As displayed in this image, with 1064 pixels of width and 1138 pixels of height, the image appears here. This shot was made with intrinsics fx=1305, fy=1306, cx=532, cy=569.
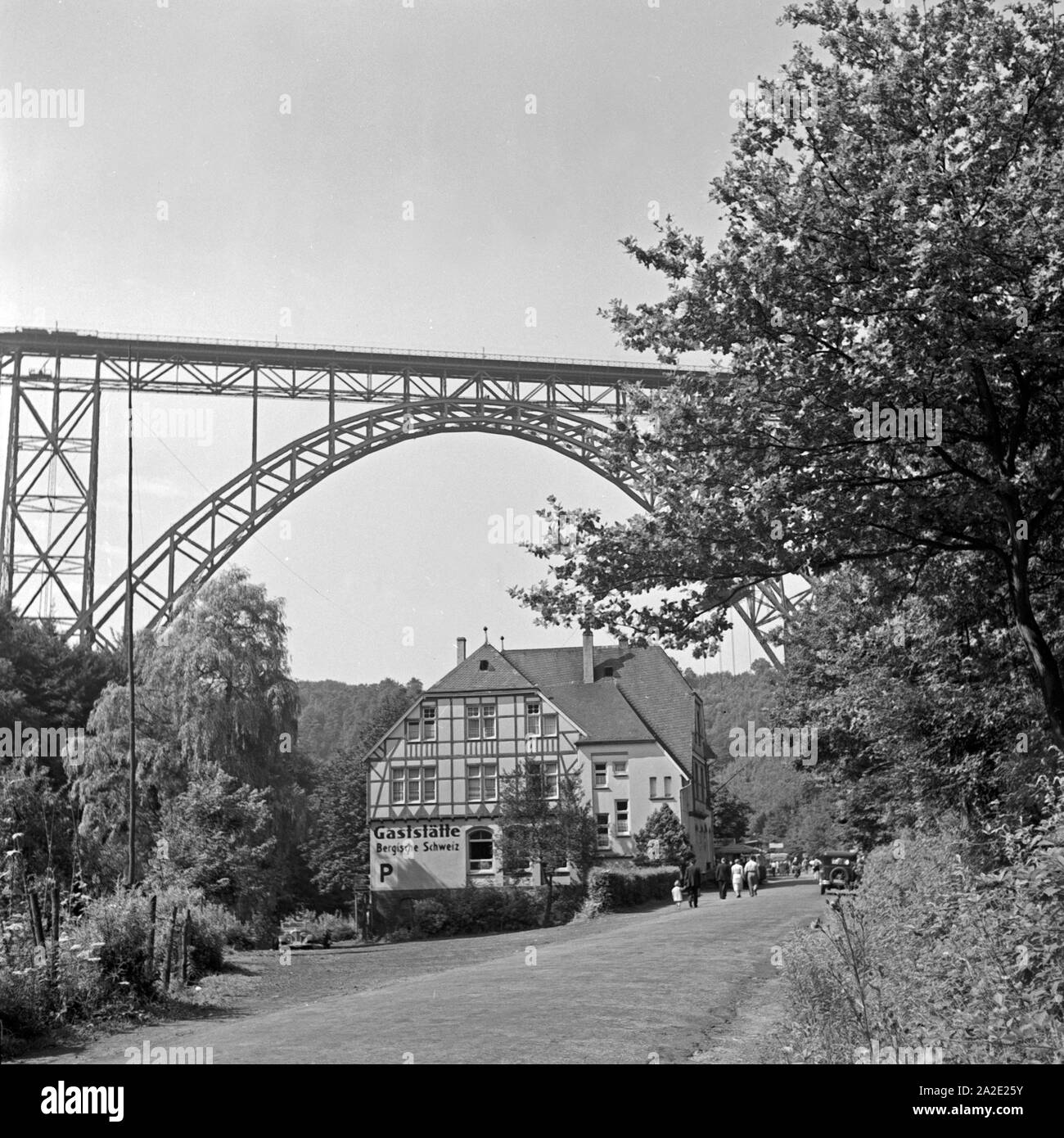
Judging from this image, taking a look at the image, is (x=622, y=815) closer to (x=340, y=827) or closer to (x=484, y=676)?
(x=484, y=676)

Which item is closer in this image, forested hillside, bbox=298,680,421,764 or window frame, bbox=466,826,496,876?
window frame, bbox=466,826,496,876

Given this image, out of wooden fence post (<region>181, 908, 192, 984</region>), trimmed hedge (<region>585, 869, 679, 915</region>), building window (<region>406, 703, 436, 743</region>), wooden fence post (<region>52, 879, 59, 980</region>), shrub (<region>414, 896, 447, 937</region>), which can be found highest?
building window (<region>406, 703, 436, 743</region>)

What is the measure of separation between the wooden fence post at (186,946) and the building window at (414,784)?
38.7 metres

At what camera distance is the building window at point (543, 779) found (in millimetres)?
Answer: 46250

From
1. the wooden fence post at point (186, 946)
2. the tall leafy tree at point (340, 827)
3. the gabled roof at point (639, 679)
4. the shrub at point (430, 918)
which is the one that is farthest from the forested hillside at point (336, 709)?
the wooden fence post at point (186, 946)

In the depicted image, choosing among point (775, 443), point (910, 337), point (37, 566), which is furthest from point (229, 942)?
point (910, 337)

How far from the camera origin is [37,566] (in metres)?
40.8

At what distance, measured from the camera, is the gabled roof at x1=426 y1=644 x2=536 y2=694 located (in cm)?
5800

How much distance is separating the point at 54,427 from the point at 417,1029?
34.7 meters

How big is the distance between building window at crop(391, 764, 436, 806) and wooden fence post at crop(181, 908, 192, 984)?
127 ft

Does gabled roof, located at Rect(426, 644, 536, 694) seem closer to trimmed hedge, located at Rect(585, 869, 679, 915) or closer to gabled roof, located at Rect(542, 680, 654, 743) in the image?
gabled roof, located at Rect(542, 680, 654, 743)

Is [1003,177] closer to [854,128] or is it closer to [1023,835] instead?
[854,128]

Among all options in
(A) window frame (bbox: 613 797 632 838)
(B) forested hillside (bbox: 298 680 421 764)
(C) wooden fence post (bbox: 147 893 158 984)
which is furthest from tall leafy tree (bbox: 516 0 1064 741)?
(B) forested hillside (bbox: 298 680 421 764)

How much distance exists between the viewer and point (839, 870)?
107 ft
